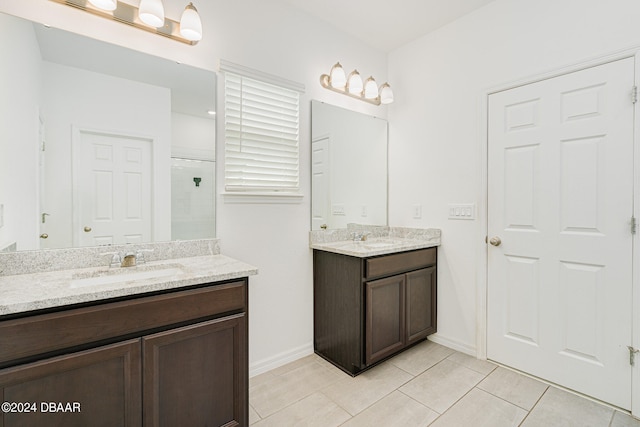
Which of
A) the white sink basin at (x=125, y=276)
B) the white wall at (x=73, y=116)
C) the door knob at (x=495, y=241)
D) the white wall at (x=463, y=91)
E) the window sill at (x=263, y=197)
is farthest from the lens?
the door knob at (x=495, y=241)

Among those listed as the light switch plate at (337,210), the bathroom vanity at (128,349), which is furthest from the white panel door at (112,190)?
the light switch plate at (337,210)

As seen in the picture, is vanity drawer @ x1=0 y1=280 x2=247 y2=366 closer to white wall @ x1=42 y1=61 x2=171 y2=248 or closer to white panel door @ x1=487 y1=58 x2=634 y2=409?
white wall @ x1=42 y1=61 x2=171 y2=248

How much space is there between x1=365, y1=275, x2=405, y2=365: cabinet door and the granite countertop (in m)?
0.96

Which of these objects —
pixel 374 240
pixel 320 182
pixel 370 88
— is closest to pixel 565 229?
pixel 374 240

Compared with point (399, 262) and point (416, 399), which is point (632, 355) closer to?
point (416, 399)

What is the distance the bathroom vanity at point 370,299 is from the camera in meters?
2.06

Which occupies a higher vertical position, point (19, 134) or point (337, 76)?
point (337, 76)

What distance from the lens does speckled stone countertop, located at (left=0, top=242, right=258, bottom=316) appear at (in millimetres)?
1045

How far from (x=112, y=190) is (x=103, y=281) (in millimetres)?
498

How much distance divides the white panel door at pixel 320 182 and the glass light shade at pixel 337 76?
1.46 feet

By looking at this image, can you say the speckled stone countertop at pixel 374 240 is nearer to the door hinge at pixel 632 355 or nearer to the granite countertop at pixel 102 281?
the granite countertop at pixel 102 281

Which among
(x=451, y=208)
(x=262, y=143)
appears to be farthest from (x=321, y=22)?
(x=451, y=208)

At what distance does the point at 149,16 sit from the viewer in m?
1.56

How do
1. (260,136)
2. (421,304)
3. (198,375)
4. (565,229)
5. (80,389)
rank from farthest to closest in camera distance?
(421,304) → (260,136) → (565,229) → (198,375) → (80,389)
